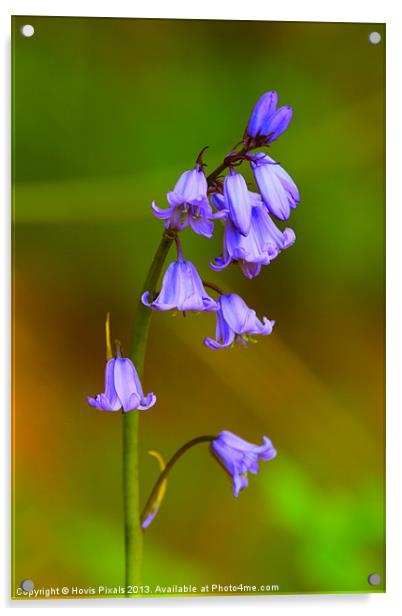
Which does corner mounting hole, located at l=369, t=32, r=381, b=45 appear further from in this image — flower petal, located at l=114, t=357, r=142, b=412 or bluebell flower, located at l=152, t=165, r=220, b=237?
flower petal, located at l=114, t=357, r=142, b=412

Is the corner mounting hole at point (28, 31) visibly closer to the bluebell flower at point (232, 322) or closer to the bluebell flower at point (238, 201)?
the bluebell flower at point (238, 201)

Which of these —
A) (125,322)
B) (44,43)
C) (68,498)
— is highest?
(44,43)

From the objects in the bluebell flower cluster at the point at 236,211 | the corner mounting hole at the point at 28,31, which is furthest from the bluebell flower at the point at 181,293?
the corner mounting hole at the point at 28,31

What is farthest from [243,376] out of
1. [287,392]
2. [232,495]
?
[232,495]

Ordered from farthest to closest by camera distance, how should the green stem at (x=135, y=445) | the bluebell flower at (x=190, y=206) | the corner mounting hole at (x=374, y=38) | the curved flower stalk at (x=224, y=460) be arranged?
the corner mounting hole at (x=374, y=38), the curved flower stalk at (x=224, y=460), the green stem at (x=135, y=445), the bluebell flower at (x=190, y=206)

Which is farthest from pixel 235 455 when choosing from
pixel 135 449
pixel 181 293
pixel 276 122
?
pixel 276 122

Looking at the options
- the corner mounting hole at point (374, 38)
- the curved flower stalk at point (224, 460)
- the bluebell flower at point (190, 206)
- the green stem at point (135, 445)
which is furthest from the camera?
the corner mounting hole at point (374, 38)

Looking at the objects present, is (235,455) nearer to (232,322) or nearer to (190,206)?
(232,322)

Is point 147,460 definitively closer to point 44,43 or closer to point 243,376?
point 243,376
